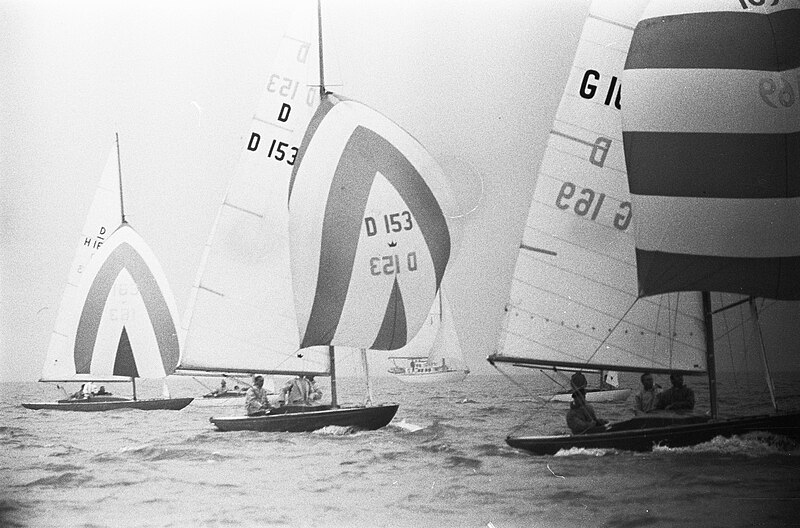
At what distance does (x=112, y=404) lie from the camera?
5.33m

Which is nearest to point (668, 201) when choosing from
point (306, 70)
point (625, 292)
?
point (625, 292)

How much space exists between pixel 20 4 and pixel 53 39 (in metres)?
0.24

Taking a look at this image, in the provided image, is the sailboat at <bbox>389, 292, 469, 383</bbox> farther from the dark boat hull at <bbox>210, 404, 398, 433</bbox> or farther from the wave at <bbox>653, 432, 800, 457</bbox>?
the wave at <bbox>653, 432, 800, 457</bbox>

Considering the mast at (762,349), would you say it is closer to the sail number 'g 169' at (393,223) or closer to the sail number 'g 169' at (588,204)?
the sail number 'g 169' at (588,204)

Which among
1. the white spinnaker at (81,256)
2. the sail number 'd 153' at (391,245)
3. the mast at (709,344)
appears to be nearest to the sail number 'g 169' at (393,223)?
the sail number 'd 153' at (391,245)

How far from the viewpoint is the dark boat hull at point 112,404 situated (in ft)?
17.2

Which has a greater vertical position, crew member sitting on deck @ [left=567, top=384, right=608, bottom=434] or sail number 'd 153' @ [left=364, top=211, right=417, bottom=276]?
sail number 'd 153' @ [left=364, top=211, right=417, bottom=276]

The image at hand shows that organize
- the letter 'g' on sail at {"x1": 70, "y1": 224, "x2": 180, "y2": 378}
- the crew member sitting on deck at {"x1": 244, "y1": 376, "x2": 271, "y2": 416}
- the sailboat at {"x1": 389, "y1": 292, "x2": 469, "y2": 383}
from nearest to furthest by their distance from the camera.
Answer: the sailboat at {"x1": 389, "y1": 292, "x2": 469, "y2": 383}, the crew member sitting on deck at {"x1": 244, "y1": 376, "x2": 271, "y2": 416}, the letter 'g' on sail at {"x1": 70, "y1": 224, "x2": 180, "y2": 378}

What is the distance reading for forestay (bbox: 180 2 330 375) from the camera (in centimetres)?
502

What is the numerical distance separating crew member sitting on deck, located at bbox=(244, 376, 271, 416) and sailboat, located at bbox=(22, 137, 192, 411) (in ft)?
1.26

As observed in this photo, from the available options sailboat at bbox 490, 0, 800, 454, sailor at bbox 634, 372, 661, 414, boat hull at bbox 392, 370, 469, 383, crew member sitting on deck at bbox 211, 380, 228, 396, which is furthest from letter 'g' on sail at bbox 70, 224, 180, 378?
sailor at bbox 634, 372, 661, 414

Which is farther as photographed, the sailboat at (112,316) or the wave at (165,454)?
the sailboat at (112,316)

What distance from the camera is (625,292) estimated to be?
191 inches

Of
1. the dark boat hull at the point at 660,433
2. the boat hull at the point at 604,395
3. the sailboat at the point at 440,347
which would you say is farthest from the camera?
the sailboat at the point at 440,347
